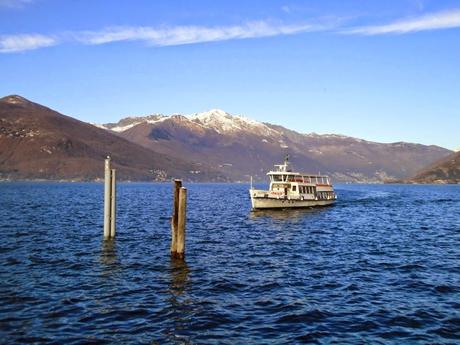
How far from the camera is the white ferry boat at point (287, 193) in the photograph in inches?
3059

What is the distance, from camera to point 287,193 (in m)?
81.5

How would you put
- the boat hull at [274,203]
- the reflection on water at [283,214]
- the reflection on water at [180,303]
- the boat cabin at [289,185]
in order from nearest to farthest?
1. the reflection on water at [180,303]
2. the reflection on water at [283,214]
3. the boat hull at [274,203]
4. the boat cabin at [289,185]

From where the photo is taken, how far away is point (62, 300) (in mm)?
21656

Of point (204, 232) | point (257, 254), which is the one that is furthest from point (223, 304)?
point (204, 232)

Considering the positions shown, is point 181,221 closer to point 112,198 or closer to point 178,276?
point 178,276

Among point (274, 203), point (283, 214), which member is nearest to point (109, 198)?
point (283, 214)

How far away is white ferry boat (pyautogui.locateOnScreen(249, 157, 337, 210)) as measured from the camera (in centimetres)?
7769

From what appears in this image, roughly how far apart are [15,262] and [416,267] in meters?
26.3

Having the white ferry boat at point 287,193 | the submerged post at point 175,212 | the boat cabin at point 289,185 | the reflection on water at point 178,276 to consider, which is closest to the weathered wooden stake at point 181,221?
the submerged post at point 175,212

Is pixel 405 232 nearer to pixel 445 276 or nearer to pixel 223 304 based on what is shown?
pixel 445 276

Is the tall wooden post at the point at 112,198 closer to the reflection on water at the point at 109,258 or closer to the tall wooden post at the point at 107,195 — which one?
the tall wooden post at the point at 107,195

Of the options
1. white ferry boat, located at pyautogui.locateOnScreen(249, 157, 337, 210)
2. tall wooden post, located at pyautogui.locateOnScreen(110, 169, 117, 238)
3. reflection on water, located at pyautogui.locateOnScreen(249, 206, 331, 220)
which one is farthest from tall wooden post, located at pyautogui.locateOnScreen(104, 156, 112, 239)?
white ferry boat, located at pyautogui.locateOnScreen(249, 157, 337, 210)

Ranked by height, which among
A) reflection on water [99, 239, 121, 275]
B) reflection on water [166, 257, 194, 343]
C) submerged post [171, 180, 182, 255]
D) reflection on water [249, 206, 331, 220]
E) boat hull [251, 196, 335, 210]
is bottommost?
reflection on water [166, 257, 194, 343]

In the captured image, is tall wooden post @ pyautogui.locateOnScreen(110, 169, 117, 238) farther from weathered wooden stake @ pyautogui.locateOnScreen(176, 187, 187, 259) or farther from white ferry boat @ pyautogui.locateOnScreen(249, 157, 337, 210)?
white ferry boat @ pyautogui.locateOnScreen(249, 157, 337, 210)
